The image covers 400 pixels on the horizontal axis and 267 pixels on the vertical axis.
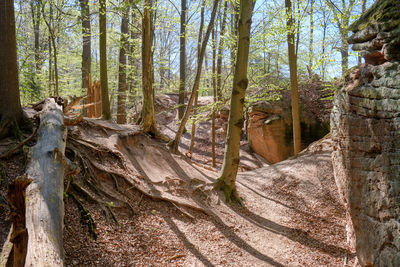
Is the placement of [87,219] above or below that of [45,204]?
below

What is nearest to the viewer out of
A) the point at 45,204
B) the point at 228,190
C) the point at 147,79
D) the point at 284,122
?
the point at 45,204

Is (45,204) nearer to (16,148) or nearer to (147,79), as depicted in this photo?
(16,148)

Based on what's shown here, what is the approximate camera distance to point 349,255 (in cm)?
550

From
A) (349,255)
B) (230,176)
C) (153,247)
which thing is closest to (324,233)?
(349,255)

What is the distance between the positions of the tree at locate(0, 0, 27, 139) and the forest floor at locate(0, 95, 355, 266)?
0.88 meters

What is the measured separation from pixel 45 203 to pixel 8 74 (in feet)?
12.5

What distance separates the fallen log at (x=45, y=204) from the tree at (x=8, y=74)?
1119 millimetres

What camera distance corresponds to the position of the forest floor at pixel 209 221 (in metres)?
4.44

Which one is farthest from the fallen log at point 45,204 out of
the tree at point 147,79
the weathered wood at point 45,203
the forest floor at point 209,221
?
the tree at point 147,79

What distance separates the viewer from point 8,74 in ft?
17.5

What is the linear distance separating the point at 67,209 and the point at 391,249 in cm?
503

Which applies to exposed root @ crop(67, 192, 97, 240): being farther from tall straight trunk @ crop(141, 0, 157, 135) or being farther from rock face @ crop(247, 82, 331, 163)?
rock face @ crop(247, 82, 331, 163)

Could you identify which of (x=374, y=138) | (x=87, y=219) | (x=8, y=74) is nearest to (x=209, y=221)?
(x=87, y=219)

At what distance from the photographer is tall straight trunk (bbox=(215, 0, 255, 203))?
6.90 meters
